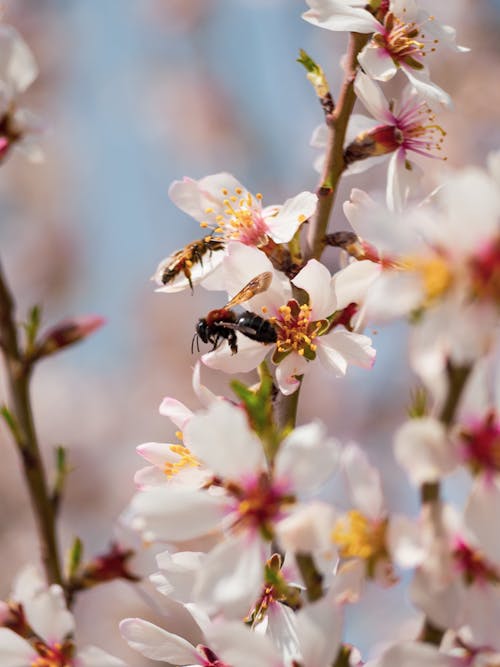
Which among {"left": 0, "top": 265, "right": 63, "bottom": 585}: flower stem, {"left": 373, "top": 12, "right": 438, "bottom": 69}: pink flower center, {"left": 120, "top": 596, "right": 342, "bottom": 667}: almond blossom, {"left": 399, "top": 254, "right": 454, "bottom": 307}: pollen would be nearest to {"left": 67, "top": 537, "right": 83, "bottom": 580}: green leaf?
{"left": 0, "top": 265, "right": 63, "bottom": 585}: flower stem

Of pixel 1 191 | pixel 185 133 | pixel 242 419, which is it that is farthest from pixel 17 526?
pixel 242 419

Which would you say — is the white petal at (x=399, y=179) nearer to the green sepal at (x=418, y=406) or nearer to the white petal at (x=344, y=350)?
the white petal at (x=344, y=350)

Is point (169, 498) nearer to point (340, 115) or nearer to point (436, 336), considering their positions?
point (436, 336)

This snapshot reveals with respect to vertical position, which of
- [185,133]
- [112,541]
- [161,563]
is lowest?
[185,133]

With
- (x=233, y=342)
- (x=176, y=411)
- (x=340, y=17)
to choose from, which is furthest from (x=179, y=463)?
(x=340, y=17)

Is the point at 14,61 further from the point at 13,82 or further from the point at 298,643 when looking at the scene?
the point at 298,643

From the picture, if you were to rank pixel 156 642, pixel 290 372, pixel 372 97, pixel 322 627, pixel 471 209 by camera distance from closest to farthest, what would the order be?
1. pixel 471 209
2. pixel 322 627
3. pixel 156 642
4. pixel 290 372
5. pixel 372 97
